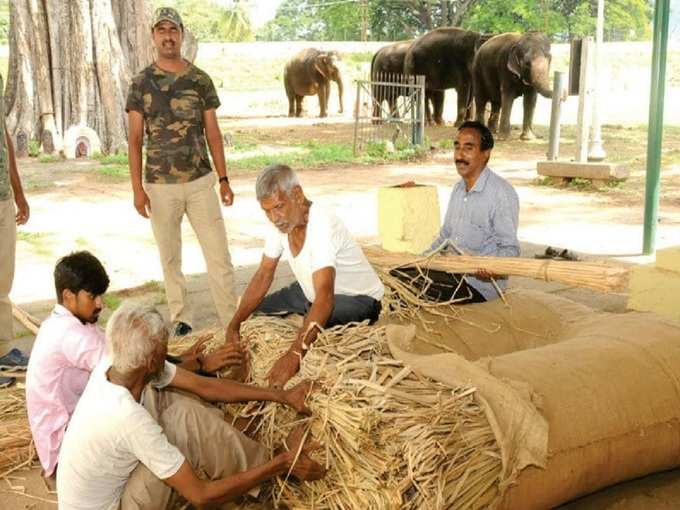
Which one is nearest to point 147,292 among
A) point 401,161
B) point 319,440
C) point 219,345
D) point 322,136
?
point 219,345

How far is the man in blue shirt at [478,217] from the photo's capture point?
4.21 m

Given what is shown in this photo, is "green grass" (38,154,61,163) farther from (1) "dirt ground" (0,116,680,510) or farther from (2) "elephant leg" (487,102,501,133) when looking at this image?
(2) "elephant leg" (487,102,501,133)

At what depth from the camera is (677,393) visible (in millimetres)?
3170

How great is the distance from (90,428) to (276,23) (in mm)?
48588

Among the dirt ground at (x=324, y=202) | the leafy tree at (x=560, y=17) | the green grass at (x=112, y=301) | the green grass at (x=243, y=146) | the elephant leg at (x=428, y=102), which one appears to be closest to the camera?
the dirt ground at (x=324, y=202)

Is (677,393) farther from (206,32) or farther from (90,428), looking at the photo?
(206,32)

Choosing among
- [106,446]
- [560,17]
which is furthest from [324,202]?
[560,17]

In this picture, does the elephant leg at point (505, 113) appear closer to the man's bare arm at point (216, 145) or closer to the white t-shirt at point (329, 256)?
the man's bare arm at point (216, 145)

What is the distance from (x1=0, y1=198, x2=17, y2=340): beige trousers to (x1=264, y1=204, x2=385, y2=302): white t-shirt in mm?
1763

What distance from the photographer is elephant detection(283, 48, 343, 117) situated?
75.6ft

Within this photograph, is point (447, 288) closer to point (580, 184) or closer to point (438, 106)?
point (580, 184)

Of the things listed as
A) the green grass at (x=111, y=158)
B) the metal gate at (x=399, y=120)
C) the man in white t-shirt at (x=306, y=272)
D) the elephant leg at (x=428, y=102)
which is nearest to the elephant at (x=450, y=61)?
the elephant leg at (x=428, y=102)

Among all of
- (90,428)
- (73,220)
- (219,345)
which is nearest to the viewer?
(90,428)

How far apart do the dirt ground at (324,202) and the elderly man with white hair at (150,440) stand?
2.80 ft
